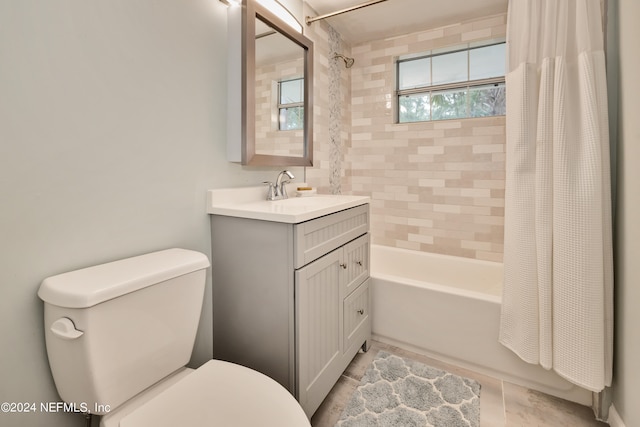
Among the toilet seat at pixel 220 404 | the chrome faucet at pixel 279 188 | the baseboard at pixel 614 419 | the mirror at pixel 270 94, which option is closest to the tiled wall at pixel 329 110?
the mirror at pixel 270 94

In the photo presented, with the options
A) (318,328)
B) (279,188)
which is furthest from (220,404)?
(279,188)

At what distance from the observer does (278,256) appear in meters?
1.25

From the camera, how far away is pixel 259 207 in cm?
141

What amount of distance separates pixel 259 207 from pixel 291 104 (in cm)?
78

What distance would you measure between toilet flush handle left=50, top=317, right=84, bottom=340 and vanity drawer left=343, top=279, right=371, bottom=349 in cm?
113

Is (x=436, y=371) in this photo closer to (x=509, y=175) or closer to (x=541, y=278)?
(x=541, y=278)

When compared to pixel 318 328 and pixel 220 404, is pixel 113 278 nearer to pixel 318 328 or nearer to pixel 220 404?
pixel 220 404

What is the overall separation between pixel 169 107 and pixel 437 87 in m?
2.13

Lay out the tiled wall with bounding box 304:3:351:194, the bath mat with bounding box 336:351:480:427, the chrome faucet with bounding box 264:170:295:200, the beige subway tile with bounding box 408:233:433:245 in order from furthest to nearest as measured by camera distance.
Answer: the beige subway tile with bounding box 408:233:433:245, the tiled wall with bounding box 304:3:351:194, the chrome faucet with bounding box 264:170:295:200, the bath mat with bounding box 336:351:480:427

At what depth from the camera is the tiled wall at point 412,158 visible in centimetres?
235

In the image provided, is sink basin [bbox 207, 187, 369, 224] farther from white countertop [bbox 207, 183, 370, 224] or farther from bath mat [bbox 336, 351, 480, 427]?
bath mat [bbox 336, 351, 480, 427]

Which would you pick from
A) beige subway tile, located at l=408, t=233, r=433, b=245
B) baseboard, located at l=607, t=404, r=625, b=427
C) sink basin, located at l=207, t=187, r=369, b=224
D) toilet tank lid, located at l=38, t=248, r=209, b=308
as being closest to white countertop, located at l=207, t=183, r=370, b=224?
sink basin, located at l=207, t=187, r=369, b=224

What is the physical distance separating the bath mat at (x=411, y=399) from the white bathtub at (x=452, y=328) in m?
0.13

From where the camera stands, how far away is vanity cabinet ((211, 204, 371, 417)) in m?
1.24
